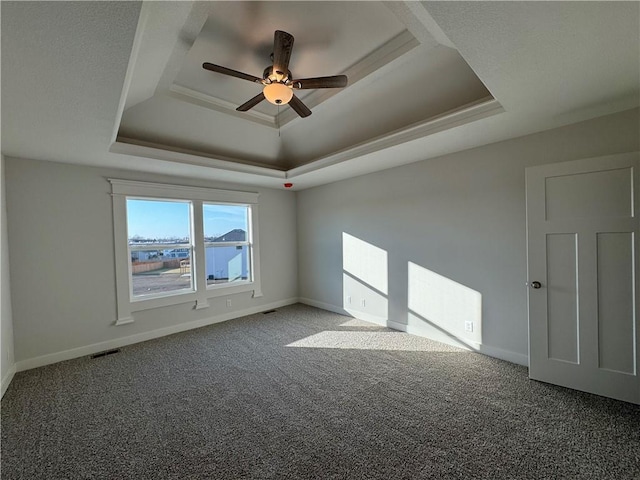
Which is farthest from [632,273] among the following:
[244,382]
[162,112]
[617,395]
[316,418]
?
[162,112]

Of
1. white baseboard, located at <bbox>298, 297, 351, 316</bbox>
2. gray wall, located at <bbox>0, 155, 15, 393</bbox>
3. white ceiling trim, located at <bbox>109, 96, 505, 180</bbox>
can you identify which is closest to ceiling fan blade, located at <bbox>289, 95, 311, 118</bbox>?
white ceiling trim, located at <bbox>109, 96, 505, 180</bbox>

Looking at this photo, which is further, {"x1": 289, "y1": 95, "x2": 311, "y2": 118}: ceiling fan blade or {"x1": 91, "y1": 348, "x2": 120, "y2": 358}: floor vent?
{"x1": 91, "y1": 348, "x2": 120, "y2": 358}: floor vent

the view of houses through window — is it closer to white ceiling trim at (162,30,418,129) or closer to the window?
the window

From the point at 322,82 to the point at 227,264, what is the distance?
3.53m

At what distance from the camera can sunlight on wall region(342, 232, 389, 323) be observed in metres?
4.32

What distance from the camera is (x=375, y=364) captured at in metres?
3.04

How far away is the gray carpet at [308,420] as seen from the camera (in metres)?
1.70

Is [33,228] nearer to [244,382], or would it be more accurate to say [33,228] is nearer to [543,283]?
[244,382]

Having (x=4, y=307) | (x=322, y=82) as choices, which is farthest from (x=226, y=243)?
(x=322, y=82)

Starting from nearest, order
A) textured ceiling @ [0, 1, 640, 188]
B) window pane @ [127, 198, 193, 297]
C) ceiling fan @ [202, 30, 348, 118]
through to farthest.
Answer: textured ceiling @ [0, 1, 640, 188], ceiling fan @ [202, 30, 348, 118], window pane @ [127, 198, 193, 297]

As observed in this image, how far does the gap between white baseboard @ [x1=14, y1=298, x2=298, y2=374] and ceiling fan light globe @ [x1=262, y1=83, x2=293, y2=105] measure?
3.58 meters

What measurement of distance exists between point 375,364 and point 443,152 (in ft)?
8.73

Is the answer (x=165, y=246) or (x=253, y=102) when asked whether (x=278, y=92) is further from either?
(x=165, y=246)

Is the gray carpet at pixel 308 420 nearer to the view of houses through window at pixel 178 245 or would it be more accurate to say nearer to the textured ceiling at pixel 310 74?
the view of houses through window at pixel 178 245
